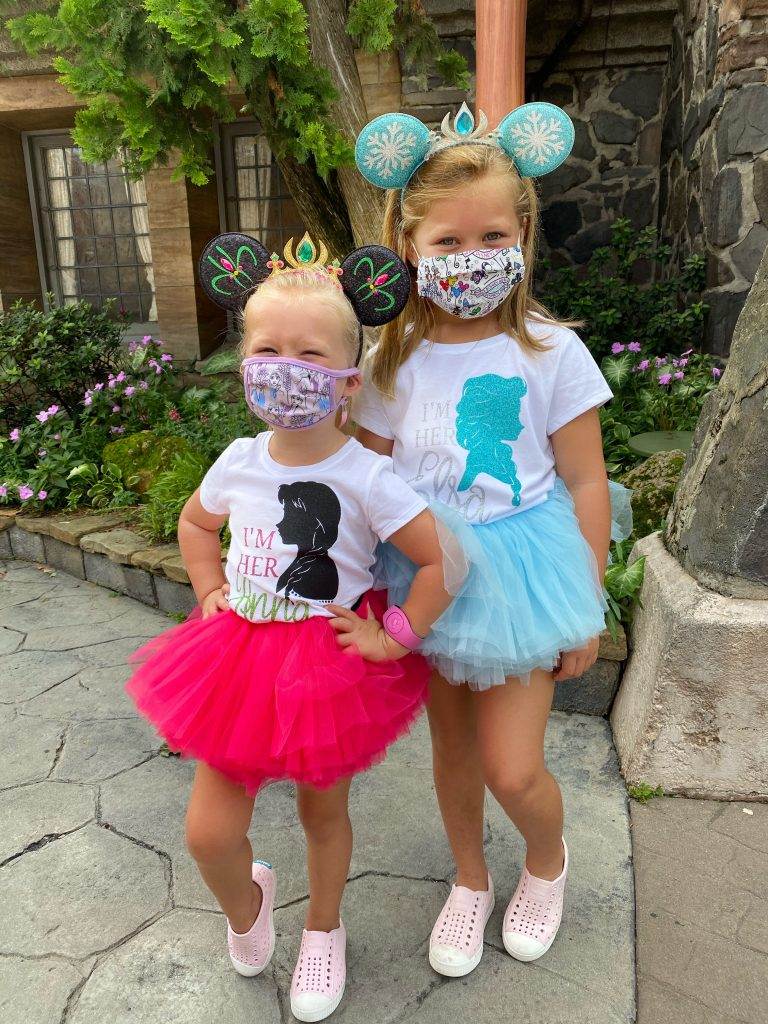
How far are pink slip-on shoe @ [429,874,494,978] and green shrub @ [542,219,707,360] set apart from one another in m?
4.41

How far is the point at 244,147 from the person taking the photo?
22.8 ft

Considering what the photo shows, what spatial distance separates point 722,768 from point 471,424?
4.70ft

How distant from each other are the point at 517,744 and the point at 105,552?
3132 mm

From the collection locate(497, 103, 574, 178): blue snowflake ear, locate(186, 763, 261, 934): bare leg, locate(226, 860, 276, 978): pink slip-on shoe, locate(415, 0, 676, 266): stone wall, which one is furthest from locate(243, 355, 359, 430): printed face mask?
locate(415, 0, 676, 266): stone wall

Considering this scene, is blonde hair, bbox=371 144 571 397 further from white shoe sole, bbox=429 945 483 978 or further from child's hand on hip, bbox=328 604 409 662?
white shoe sole, bbox=429 945 483 978

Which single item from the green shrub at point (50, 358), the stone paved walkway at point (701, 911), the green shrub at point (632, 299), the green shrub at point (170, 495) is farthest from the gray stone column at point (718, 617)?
the green shrub at point (50, 358)

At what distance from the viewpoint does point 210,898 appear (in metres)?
1.87

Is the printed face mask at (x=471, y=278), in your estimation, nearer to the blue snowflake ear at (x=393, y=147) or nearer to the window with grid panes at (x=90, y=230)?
the blue snowflake ear at (x=393, y=147)

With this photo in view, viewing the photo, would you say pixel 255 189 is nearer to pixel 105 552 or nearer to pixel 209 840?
pixel 105 552

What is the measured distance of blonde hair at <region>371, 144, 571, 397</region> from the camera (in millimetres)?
1414

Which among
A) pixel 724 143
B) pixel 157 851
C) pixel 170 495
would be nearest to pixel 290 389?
pixel 157 851

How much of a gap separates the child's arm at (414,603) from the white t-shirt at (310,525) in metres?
0.03

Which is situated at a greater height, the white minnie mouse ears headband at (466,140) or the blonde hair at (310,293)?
the white minnie mouse ears headband at (466,140)

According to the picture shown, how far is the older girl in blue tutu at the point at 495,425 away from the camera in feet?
4.59
